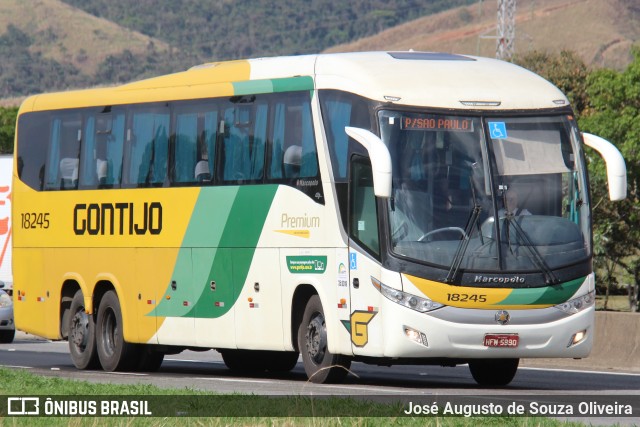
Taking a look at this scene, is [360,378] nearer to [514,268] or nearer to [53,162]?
[514,268]

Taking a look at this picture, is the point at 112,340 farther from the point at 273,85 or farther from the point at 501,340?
the point at 501,340

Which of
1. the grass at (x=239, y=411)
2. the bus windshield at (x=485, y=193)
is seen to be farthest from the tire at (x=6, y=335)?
the bus windshield at (x=485, y=193)

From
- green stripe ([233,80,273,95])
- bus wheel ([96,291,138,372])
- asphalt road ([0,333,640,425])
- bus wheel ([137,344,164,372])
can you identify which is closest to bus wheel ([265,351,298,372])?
asphalt road ([0,333,640,425])

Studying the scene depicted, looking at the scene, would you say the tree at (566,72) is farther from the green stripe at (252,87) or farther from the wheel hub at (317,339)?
the wheel hub at (317,339)

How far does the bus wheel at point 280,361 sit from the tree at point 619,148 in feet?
66.4

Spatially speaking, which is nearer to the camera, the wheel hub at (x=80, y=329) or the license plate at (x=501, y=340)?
the license plate at (x=501, y=340)

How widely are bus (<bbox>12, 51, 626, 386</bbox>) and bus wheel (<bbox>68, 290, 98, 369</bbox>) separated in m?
0.09

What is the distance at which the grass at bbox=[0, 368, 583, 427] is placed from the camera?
1291 cm

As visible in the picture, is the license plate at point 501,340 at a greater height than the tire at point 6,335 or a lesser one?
lesser

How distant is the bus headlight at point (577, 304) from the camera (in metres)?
18.1

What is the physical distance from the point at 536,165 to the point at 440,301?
77.8 inches

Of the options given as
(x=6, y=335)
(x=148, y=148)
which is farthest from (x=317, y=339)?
(x=6, y=335)

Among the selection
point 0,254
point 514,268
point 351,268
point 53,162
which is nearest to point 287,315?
point 351,268

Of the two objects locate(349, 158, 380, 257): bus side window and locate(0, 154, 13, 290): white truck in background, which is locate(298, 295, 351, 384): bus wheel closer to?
locate(349, 158, 380, 257): bus side window
